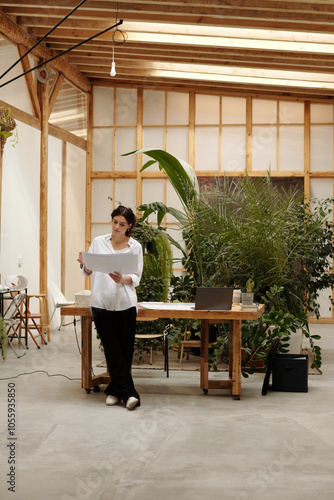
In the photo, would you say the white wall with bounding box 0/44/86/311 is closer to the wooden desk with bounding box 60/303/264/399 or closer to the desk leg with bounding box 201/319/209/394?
the wooden desk with bounding box 60/303/264/399

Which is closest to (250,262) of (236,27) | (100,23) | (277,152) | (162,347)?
(162,347)

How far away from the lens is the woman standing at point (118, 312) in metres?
4.62

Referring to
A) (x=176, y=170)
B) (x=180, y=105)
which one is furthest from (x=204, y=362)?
(x=180, y=105)

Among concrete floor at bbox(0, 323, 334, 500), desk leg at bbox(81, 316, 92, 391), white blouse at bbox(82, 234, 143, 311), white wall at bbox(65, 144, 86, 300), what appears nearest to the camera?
concrete floor at bbox(0, 323, 334, 500)

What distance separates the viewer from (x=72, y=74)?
10.3 meters

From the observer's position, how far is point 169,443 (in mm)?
3715

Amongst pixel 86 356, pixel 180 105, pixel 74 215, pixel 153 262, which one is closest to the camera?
pixel 86 356

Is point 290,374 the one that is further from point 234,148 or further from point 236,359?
point 234,148

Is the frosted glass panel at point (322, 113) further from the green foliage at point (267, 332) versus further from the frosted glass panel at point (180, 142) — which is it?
the green foliage at point (267, 332)

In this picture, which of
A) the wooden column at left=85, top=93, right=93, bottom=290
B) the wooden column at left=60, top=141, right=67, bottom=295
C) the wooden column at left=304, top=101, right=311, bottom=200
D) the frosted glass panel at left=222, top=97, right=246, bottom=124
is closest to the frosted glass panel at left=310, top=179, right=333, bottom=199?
the wooden column at left=304, top=101, right=311, bottom=200

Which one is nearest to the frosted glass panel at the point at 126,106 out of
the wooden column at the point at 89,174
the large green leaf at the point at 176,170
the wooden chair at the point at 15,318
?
the wooden column at the point at 89,174

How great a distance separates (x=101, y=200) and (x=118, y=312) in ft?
22.3

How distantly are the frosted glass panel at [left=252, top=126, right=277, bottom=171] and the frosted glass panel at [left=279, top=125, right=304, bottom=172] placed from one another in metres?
0.12

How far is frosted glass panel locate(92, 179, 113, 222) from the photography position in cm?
1129
